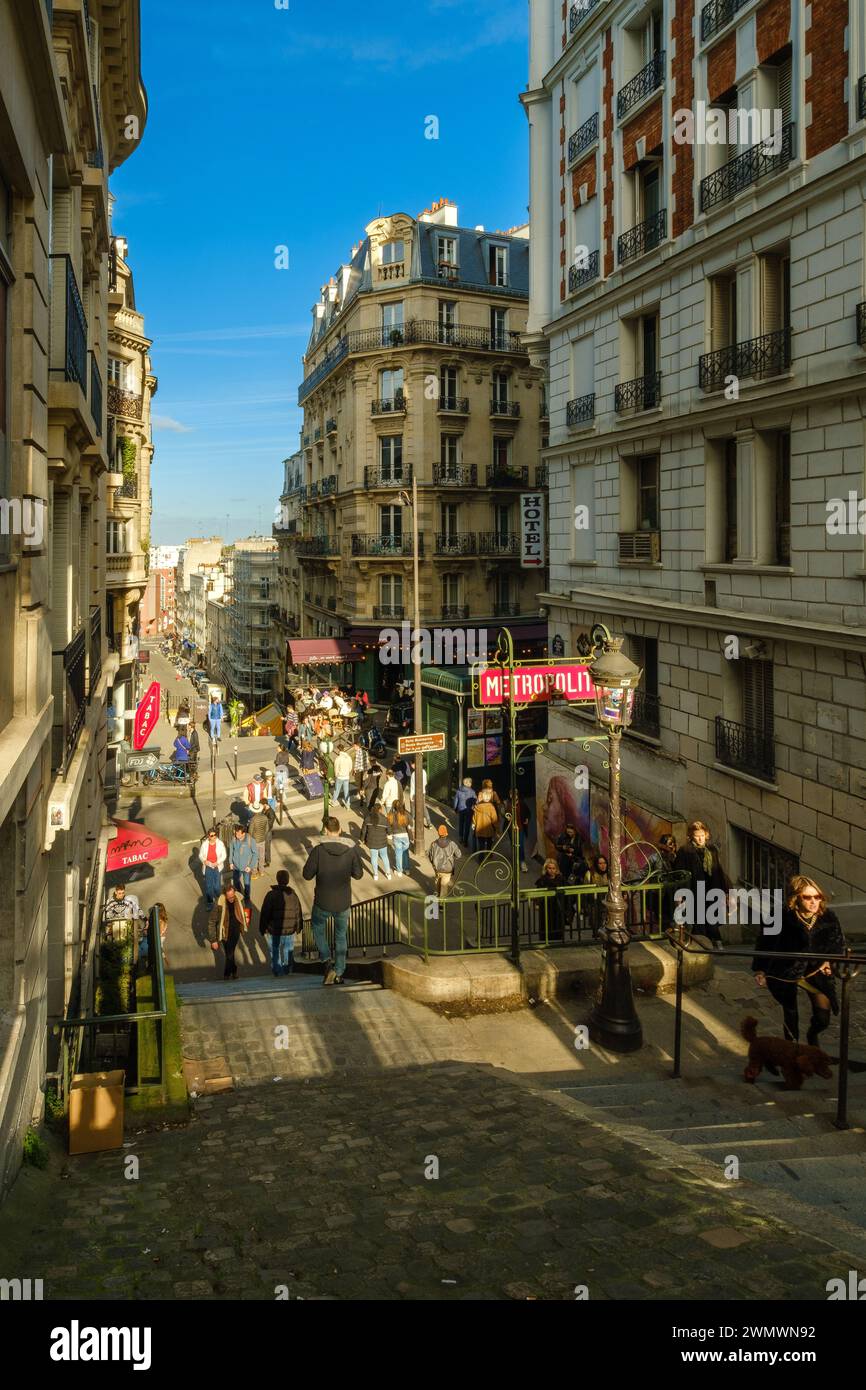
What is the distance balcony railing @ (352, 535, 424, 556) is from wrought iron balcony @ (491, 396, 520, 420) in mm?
6421

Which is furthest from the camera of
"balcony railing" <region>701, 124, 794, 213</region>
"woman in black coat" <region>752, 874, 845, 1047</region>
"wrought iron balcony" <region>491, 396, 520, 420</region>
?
"wrought iron balcony" <region>491, 396, 520, 420</region>

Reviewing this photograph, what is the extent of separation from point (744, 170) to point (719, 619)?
714cm

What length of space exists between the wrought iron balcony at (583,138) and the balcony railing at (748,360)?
7.64m

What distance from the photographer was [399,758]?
30.2 meters

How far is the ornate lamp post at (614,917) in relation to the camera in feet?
31.5

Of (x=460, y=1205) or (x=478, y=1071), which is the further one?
(x=478, y=1071)

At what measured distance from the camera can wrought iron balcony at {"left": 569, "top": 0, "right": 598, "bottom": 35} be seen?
67.7 feet

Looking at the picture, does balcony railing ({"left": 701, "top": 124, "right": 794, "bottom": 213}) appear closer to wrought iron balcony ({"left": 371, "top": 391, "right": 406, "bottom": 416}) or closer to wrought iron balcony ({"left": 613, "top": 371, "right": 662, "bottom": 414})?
wrought iron balcony ({"left": 613, "top": 371, "right": 662, "bottom": 414})

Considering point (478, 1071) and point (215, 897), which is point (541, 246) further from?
point (478, 1071)

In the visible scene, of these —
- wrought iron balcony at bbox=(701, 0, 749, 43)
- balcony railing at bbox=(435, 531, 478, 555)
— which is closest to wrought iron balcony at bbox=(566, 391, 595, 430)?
wrought iron balcony at bbox=(701, 0, 749, 43)

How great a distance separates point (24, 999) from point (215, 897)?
1065cm

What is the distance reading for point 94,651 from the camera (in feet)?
51.0

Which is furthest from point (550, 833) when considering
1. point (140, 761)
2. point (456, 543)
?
point (456, 543)
